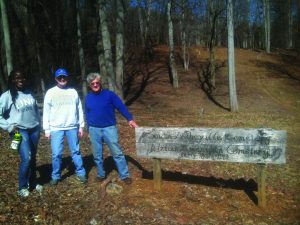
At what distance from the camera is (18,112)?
20.9 feet

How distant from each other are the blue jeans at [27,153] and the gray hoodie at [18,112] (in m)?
0.13

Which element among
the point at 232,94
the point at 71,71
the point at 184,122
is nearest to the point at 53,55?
the point at 71,71

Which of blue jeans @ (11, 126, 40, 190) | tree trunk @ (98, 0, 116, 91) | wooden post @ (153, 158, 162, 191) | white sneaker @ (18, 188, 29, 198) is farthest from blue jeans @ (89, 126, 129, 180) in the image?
tree trunk @ (98, 0, 116, 91)

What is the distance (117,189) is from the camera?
22.7 feet

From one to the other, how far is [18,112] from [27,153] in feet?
2.23

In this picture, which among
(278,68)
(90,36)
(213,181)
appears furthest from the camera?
(278,68)

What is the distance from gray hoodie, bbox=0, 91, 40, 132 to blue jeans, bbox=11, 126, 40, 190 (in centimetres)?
13

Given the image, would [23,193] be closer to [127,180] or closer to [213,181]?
[127,180]

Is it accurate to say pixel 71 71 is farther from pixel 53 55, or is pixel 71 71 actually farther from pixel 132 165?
pixel 132 165

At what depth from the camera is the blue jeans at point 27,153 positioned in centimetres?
641

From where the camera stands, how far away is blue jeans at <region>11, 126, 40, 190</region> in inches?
253

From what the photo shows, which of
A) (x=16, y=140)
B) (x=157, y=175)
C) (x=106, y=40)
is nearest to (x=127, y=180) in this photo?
(x=157, y=175)

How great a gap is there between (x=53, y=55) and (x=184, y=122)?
15.7m

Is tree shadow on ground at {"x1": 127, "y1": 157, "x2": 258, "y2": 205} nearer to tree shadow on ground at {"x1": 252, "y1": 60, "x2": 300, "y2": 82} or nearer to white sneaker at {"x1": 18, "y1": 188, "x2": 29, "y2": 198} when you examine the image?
white sneaker at {"x1": 18, "y1": 188, "x2": 29, "y2": 198}
